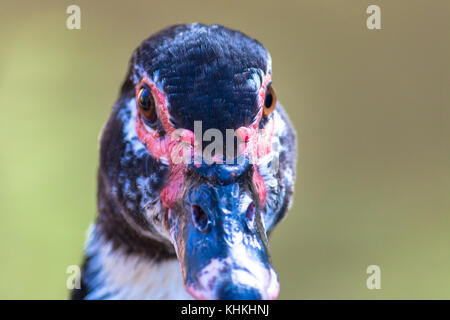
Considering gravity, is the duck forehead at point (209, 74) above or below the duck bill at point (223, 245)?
above

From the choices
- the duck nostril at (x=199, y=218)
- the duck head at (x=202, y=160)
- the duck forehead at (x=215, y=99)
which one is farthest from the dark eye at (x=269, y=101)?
the duck nostril at (x=199, y=218)

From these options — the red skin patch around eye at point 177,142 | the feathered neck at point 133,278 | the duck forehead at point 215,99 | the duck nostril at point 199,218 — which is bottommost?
the feathered neck at point 133,278

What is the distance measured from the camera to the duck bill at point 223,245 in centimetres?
187

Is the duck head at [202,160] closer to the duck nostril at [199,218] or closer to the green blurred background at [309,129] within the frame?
the duck nostril at [199,218]

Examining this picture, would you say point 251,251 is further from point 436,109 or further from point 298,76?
point 436,109

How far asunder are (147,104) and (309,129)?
16.4 feet

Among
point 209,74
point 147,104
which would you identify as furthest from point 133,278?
point 209,74

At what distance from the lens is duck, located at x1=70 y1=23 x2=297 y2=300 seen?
1990 millimetres

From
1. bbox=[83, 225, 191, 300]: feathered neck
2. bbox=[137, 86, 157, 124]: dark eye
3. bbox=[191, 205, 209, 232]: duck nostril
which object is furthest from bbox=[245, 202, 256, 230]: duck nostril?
bbox=[83, 225, 191, 300]: feathered neck

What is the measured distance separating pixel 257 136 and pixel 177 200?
1.19 ft

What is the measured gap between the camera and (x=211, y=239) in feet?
6.58

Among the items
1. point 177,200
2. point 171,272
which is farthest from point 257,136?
point 171,272

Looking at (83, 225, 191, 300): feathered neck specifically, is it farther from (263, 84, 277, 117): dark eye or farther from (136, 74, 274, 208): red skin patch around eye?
(263, 84, 277, 117): dark eye
